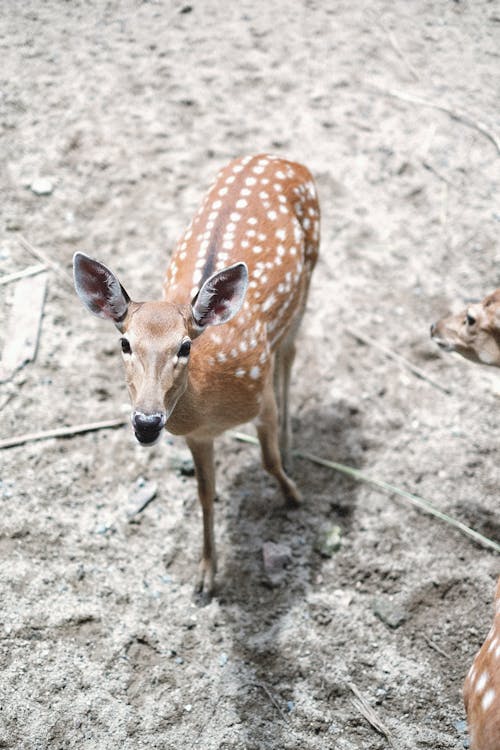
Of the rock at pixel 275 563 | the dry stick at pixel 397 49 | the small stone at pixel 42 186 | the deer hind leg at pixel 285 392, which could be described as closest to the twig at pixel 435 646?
the rock at pixel 275 563

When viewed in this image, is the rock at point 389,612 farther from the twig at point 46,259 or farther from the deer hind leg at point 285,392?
the twig at point 46,259

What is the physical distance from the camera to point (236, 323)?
9.96ft

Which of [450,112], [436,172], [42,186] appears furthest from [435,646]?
[450,112]

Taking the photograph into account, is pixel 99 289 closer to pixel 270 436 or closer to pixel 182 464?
pixel 270 436

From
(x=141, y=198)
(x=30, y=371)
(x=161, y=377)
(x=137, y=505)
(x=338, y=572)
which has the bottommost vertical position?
(x=338, y=572)

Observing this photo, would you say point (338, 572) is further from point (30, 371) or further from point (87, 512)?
point (30, 371)

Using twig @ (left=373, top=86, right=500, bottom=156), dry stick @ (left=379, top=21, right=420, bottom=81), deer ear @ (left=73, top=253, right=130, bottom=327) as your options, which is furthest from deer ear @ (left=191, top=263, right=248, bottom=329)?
dry stick @ (left=379, top=21, right=420, bottom=81)

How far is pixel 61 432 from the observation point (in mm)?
3738

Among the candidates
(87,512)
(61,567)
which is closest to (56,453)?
(87,512)

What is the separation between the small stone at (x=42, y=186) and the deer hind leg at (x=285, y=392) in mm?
2174

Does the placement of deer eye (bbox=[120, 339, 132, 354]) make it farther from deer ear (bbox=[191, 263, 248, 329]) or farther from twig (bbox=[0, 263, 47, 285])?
twig (bbox=[0, 263, 47, 285])

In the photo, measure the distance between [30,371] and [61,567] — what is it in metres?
1.21

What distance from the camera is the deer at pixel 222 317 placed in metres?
2.49

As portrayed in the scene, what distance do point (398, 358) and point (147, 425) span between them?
2.31 metres
